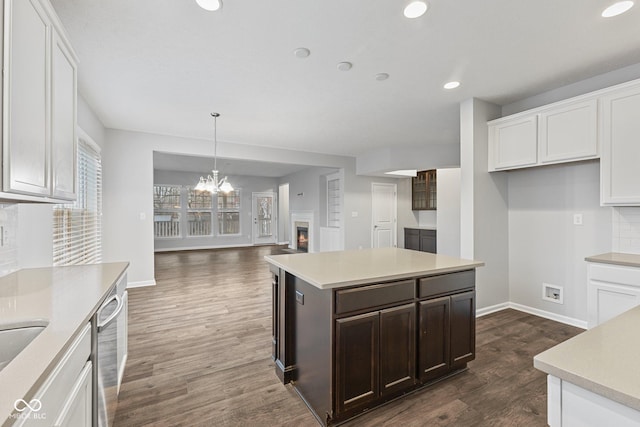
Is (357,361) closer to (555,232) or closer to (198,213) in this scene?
(555,232)

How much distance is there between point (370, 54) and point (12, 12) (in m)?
2.24

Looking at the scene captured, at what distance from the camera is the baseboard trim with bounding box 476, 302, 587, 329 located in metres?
3.18

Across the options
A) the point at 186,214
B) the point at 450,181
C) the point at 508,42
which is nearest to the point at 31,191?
the point at 508,42

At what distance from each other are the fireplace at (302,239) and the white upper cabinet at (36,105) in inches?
289

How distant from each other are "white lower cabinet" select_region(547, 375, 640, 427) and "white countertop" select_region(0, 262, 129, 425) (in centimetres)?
128

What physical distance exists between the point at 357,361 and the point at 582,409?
3.82 ft

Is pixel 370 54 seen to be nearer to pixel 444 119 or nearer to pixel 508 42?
pixel 508 42

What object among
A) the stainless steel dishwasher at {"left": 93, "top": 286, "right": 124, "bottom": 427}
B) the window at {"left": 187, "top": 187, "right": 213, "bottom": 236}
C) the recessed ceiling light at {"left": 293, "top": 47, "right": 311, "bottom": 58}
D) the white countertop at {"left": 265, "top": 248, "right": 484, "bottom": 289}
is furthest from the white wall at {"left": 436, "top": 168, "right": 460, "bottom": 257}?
the window at {"left": 187, "top": 187, "right": 213, "bottom": 236}

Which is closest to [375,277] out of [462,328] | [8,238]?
[462,328]

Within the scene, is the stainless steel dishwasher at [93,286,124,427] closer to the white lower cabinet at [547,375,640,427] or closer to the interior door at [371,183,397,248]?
the white lower cabinet at [547,375,640,427]

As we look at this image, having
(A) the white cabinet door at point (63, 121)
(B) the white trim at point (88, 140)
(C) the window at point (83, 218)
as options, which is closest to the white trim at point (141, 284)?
(C) the window at point (83, 218)

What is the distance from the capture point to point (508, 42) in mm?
2332

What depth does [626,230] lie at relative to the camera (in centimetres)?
276

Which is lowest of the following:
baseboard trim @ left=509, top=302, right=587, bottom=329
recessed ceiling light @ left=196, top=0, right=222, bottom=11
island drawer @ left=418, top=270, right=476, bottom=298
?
baseboard trim @ left=509, top=302, right=587, bottom=329
